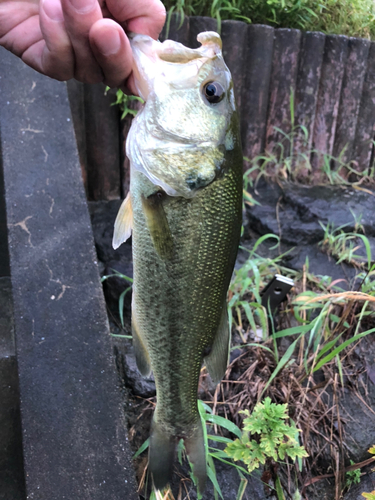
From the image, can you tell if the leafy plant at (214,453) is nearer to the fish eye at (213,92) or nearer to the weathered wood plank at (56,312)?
the weathered wood plank at (56,312)

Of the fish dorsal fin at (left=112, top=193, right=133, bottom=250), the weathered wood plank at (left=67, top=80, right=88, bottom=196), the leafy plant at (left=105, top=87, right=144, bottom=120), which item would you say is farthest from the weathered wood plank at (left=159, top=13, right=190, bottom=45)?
the fish dorsal fin at (left=112, top=193, right=133, bottom=250)

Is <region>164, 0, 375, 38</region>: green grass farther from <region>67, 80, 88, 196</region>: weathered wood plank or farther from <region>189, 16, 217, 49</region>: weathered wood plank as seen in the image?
<region>67, 80, 88, 196</region>: weathered wood plank

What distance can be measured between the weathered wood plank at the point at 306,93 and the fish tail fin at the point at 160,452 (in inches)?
124

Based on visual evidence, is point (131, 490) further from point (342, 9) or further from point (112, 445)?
point (342, 9)

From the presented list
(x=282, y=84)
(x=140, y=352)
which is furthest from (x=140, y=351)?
(x=282, y=84)

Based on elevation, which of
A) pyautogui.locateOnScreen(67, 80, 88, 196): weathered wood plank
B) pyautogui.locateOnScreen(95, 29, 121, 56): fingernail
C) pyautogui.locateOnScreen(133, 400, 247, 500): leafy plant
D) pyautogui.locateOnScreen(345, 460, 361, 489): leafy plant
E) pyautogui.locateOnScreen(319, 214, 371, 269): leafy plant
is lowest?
pyautogui.locateOnScreen(345, 460, 361, 489): leafy plant

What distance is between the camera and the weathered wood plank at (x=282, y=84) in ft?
12.2

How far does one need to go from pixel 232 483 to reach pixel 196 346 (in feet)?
3.46

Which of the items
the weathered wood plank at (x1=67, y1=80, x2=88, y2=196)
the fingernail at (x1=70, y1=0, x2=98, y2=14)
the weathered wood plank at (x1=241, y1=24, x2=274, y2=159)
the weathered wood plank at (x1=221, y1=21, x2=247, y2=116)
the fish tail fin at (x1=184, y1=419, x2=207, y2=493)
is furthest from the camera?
the weathered wood plank at (x1=241, y1=24, x2=274, y2=159)

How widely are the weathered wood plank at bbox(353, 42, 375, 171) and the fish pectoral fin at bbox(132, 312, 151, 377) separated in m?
3.57

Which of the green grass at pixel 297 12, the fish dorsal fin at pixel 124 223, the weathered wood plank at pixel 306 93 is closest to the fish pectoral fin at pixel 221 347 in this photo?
the fish dorsal fin at pixel 124 223

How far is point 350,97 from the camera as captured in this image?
4.05 meters

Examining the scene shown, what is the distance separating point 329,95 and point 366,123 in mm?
538

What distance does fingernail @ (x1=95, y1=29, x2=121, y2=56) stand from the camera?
1193 millimetres
